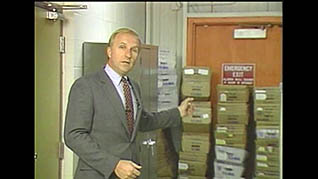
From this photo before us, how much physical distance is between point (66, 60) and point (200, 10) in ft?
1.21

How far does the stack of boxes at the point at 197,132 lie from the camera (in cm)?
107

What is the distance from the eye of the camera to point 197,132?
1.10 meters

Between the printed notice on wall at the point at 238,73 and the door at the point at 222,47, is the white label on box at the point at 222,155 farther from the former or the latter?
the printed notice on wall at the point at 238,73

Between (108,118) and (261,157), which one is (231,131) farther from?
(108,118)

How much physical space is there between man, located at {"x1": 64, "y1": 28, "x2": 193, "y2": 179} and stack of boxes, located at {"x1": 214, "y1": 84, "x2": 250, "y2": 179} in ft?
1.13

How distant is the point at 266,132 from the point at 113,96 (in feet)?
1.49

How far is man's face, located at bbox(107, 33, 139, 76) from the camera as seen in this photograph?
0.83 m

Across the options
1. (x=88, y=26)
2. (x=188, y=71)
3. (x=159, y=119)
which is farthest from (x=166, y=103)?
(x=88, y=26)

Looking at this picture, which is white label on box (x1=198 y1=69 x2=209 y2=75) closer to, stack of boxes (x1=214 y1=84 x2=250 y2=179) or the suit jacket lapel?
A: stack of boxes (x1=214 y1=84 x2=250 y2=179)

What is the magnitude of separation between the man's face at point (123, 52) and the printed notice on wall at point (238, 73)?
0.32 meters

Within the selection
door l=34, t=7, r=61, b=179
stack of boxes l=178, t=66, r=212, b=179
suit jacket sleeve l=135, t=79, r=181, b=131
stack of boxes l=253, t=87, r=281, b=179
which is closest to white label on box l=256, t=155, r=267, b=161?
stack of boxes l=253, t=87, r=281, b=179

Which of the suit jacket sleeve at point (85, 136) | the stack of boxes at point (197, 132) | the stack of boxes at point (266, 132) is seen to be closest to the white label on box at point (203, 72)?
the stack of boxes at point (197, 132)
